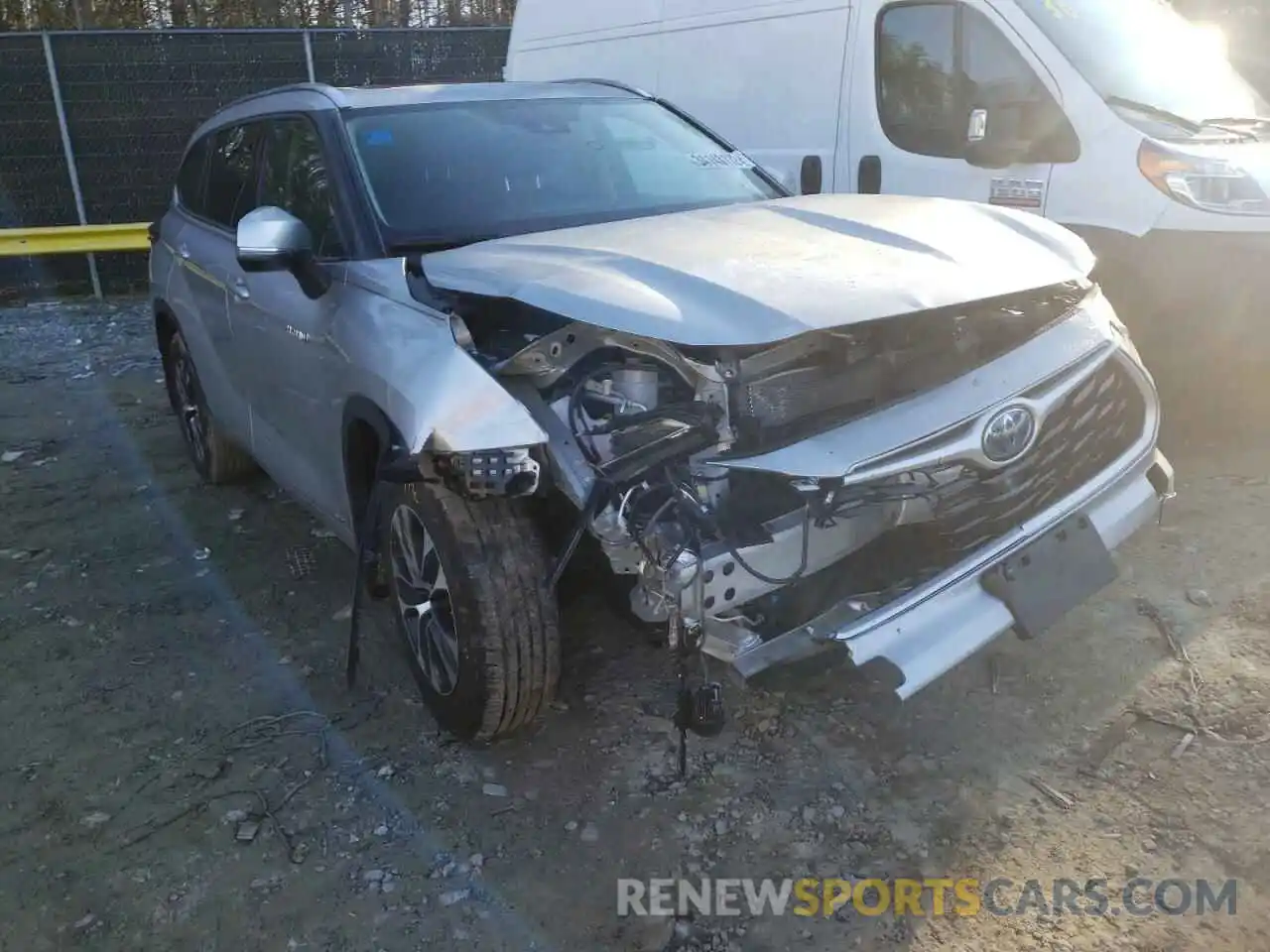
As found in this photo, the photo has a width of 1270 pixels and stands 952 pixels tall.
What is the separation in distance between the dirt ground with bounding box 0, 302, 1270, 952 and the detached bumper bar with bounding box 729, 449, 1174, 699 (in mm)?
257

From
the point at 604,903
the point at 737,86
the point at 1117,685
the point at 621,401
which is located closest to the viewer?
the point at 604,903

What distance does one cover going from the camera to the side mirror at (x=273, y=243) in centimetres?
310

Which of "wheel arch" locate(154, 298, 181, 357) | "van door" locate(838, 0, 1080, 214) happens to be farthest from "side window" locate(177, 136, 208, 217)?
"van door" locate(838, 0, 1080, 214)

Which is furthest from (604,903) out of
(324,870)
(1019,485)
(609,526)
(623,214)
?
(623,214)

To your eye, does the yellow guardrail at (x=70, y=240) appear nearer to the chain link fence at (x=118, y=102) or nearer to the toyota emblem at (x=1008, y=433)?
the chain link fence at (x=118, y=102)

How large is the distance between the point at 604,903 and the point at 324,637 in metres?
1.70

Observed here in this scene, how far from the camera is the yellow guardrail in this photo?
997cm

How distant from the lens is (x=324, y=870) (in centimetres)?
269

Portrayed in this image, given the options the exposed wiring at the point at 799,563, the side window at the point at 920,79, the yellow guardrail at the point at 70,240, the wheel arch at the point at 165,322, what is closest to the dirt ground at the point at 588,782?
the exposed wiring at the point at 799,563

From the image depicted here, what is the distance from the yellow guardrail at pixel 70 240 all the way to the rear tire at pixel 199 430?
5195 millimetres

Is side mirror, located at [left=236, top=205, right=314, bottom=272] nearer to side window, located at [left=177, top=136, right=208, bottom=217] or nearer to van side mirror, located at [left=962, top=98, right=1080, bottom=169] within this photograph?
side window, located at [left=177, top=136, right=208, bottom=217]

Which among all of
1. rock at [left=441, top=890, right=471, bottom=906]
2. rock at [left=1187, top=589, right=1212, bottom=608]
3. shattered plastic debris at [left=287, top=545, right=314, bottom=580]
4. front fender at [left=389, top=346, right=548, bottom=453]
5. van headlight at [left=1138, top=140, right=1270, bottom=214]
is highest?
van headlight at [left=1138, top=140, right=1270, bottom=214]

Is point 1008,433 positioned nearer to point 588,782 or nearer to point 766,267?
point 766,267

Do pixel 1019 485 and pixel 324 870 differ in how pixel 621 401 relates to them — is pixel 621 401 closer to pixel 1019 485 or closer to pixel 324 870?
pixel 1019 485
